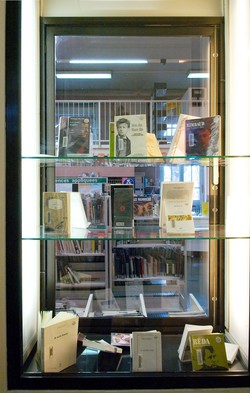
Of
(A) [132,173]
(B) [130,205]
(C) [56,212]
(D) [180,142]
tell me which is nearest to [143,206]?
(A) [132,173]

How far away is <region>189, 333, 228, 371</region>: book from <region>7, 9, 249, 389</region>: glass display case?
149 mm

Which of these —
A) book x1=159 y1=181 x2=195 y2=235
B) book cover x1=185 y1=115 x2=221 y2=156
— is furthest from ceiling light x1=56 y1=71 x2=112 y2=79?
book x1=159 y1=181 x2=195 y2=235

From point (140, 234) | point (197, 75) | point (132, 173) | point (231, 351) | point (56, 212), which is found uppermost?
point (197, 75)

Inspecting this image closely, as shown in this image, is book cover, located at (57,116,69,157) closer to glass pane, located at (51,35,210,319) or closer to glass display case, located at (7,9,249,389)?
glass display case, located at (7,9,249,389)

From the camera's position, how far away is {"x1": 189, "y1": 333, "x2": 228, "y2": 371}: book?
1.34 metres

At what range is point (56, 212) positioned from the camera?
4.88 feet

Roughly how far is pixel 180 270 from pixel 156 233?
1.92 ft

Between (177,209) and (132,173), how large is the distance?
43 cm

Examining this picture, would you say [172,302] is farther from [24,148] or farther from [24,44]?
[24,44]

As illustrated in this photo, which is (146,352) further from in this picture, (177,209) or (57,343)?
(177,209)

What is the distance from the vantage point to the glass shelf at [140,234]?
143 cm

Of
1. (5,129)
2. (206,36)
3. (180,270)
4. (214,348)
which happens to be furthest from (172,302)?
(206,36)

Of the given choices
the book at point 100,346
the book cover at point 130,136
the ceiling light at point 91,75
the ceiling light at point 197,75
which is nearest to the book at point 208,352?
the book at point 100,346

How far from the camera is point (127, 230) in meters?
1.58
